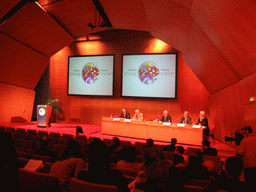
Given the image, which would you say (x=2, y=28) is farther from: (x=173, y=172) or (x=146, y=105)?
(x=173, y=172)

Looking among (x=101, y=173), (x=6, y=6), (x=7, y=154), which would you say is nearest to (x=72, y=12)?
(x=6, y=6)

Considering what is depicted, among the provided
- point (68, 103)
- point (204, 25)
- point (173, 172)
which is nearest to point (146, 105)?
point (68, 103)

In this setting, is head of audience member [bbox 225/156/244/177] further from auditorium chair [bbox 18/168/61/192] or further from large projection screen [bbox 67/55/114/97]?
large projection screen [bbox 67/55/114/97]

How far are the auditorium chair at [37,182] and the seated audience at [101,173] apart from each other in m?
0.21

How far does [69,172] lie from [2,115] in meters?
9.46

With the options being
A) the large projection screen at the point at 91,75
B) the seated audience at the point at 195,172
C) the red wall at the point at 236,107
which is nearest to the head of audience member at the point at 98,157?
the seated audience at the point at 195,172

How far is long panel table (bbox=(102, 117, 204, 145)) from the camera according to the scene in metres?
6.33

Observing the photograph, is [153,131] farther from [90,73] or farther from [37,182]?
[90,73]

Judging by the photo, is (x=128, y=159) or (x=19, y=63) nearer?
(x=128, y=159)

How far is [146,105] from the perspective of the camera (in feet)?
35.1

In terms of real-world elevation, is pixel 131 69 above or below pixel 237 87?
above

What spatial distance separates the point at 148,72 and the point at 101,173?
9.05m

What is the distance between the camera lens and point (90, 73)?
11406mm

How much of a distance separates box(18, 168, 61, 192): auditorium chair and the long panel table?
5.52m
